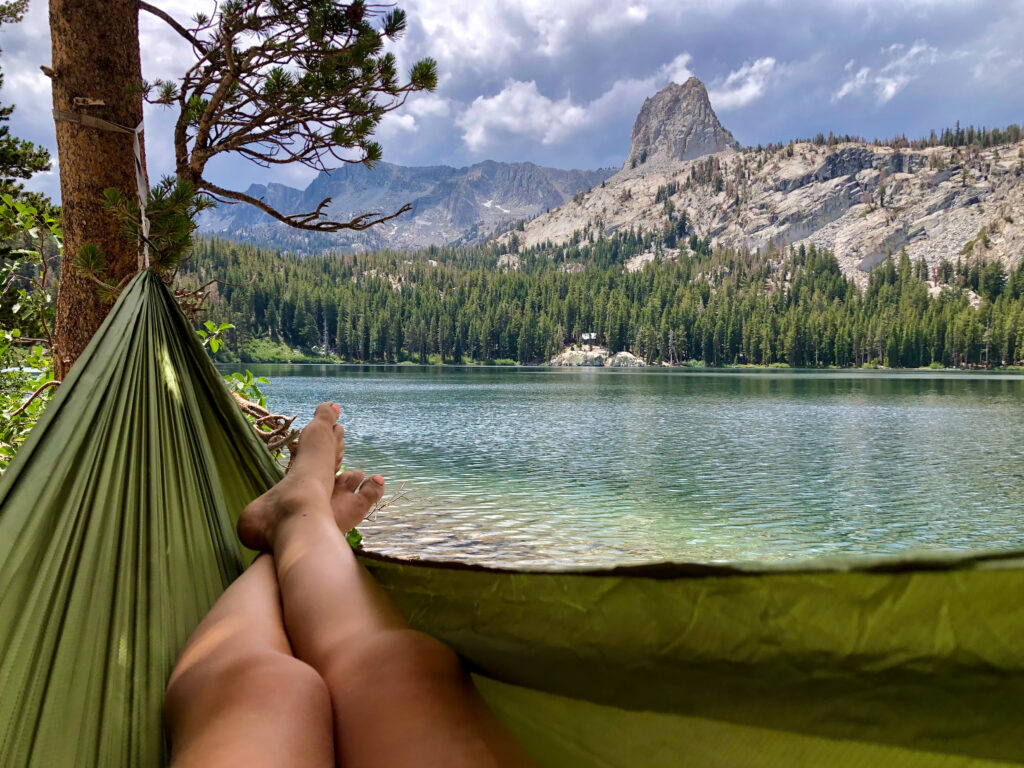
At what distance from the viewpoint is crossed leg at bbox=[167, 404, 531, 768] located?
0.69 meters

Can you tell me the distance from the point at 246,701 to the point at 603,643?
421 mm

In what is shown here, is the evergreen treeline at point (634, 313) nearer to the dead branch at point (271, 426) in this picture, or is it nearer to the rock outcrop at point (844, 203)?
the rock outcrop at point (844, 203)

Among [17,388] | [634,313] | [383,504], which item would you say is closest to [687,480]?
[383,504]

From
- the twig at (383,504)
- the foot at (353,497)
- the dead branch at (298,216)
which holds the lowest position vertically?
the twig at (383,504)

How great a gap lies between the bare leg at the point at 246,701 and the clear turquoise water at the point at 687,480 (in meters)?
0.45

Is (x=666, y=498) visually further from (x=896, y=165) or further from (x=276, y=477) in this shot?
(x=896, y=165)

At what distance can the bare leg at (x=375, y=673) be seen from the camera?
688mm

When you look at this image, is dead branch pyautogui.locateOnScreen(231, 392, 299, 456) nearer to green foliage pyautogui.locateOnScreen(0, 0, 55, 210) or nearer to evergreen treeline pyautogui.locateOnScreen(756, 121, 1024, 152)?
green foliage pyautogui.locateOnScreen(0, 0, 55, 210)

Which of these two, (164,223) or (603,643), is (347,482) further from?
(603,643)

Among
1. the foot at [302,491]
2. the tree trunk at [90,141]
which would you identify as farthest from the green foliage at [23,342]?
the foot at [302,491]

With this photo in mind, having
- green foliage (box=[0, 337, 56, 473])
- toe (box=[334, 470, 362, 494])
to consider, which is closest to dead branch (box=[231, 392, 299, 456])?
toe (box=[334, 470, 362, 494])

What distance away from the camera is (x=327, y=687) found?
0.80 meters

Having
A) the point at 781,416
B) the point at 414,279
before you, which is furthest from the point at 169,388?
the point at 414,279

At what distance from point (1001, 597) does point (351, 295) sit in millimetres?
83559
